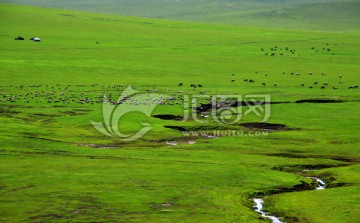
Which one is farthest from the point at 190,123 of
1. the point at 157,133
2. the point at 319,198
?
the point at 319,198

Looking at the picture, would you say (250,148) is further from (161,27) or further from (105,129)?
(161,27)

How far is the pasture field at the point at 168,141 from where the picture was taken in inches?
1473

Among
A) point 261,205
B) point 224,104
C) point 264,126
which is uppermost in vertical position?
point 224,104

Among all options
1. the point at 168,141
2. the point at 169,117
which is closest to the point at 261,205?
the point at 168,141

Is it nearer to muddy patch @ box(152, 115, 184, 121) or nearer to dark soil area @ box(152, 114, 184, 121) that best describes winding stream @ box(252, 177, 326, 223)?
muddy patch @ box(152, 115, 184, 121)

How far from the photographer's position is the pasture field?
3741cm

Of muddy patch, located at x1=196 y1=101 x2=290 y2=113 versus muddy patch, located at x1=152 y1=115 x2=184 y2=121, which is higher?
muddy patch, located at x1=196 y1=101 x2=290 y2=113

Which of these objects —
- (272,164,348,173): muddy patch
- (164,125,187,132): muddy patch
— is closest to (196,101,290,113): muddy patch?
(164,125,187,132): muddy patch

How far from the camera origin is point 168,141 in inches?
2239

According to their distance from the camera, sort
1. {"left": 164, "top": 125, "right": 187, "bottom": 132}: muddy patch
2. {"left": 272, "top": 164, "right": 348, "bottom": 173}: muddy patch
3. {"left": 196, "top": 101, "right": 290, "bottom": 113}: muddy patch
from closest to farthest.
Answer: {"left": 272, "top": 164, "right": 348, "bottom": 173}: muddy patch
{"left": 164, "top": 125, "right": 187, "bottom": 132}: muddy patch
{"left": 196, "top": 101, "right": 290, "bottom": 113}: muddy patch

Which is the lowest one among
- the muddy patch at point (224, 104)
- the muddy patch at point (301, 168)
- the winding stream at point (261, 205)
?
the winding stream at point (261, 205)

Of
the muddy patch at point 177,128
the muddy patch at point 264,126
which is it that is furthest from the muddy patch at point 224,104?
the muddy patch at point 177,128

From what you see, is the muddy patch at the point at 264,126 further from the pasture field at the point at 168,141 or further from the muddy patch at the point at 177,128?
the muddy patch at the point at 177,128

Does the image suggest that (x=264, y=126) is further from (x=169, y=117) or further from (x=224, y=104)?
(x=224, y=104)
